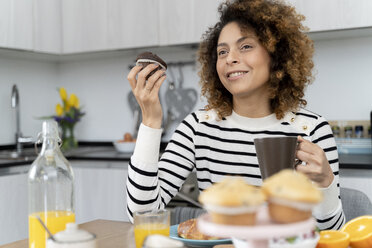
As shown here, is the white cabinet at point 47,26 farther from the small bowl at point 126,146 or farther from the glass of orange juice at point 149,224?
the glass of orange juice at point 149,224

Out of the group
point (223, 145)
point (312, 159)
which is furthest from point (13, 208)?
point (312, 159)

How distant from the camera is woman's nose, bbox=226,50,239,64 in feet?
4.74

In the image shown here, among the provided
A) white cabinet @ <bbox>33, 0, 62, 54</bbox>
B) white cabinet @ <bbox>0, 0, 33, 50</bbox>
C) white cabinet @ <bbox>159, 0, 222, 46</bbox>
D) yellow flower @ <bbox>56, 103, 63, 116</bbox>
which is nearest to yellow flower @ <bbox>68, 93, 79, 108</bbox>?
yellow flower @ <bbox>56, 103, 63, 116</bbox>

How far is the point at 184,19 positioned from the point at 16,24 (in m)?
0.99

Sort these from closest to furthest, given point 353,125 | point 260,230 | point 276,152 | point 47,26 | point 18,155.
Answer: point 260,230
point 276,152
point 353,125
point 18,155
point 47,26

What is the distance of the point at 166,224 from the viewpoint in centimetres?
91

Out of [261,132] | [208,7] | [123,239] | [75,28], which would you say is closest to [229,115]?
Answer: [261,132]

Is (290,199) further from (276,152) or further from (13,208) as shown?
(13,208)

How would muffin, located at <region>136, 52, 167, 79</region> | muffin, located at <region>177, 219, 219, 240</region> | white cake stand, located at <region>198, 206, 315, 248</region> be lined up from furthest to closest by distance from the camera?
1. muffin, located at <region>136, 52, 167, 79</region>
2. muffin, located at <region>177, 219, 219, 240</region>
3. white cake stand, located at <region>198, 206, 315, 248</region>

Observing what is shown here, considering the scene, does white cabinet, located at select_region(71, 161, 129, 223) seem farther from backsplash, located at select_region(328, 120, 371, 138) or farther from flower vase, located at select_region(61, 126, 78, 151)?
backsplash, located at select_region(328, 120, 371, 138)

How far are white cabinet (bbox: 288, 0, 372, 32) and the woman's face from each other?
87 centimetres

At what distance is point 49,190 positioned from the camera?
0.92m

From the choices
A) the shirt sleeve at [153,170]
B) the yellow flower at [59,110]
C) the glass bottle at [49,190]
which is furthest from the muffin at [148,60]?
the yellow flower at [59,110]

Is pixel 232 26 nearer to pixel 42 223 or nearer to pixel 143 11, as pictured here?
pixel 42 223
